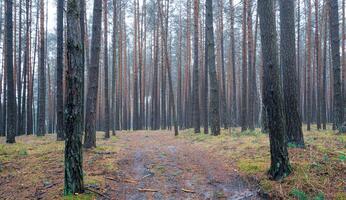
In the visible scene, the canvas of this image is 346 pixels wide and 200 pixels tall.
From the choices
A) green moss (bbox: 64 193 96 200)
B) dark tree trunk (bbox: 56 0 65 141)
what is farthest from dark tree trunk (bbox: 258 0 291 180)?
dark tree trunk (bbox: 56 0 65 141)

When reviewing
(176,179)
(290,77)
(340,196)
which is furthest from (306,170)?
(176,179)

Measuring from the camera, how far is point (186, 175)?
7488 mm

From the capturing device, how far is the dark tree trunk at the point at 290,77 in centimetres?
770

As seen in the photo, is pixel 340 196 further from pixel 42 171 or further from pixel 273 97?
pixel 42 171

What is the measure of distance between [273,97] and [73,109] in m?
4.14

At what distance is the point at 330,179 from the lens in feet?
19.2

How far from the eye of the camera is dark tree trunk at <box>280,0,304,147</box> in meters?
7.70

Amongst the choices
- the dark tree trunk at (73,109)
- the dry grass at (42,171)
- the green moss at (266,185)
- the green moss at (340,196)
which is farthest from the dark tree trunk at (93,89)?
the green moss at (340,196)

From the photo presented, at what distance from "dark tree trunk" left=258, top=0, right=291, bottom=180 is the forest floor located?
1.07ft

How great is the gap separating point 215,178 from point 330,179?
Answer: 8.36ft

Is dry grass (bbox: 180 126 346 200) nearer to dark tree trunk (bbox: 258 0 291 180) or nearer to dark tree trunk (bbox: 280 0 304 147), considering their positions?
A: dark tree trunk (bbox: 258 0 291 180)

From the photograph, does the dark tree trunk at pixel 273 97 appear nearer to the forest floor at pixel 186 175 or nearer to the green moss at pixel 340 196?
the forest floor at pixel 186 175

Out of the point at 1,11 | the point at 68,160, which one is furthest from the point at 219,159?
the point at 1,11

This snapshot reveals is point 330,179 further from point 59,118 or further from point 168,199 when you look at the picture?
point 59,118
